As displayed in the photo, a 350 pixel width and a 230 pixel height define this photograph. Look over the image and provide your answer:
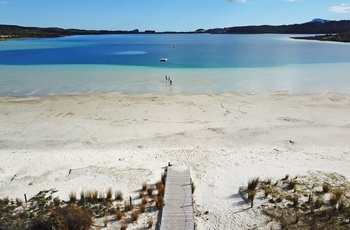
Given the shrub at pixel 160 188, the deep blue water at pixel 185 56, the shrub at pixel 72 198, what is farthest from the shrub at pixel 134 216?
the deep blue water at pixel 185 56

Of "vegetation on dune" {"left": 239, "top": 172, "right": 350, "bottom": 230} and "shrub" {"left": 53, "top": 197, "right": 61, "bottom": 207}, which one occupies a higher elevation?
"shrub" {"left": 53, "top": 197, "right": 61, "bottom": 207}

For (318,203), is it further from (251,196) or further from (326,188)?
(251,196)

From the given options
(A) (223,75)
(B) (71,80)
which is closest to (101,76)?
(B) (71,80)

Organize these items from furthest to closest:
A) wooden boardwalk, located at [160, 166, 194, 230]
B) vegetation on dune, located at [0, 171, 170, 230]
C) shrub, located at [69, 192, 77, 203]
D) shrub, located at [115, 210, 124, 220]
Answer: shrub, located at [69, 192, 77, 203] → shrub, located at [115, 210, 124, 220] → wooden boardwalk, located at [160, 166, 194, 230] → vegetation on dune, located at [0, 171, 170, 230]

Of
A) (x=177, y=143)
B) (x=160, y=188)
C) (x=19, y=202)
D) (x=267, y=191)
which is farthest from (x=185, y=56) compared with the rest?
(x=19, y=202)

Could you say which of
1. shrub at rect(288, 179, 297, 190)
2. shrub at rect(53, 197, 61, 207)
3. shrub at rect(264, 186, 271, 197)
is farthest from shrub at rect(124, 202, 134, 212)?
shrub at rect(288, 179, 297, 190)

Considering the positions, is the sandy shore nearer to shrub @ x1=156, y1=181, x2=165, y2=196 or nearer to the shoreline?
shrub @ x1=156, y1=181, x2=165, y2=196
